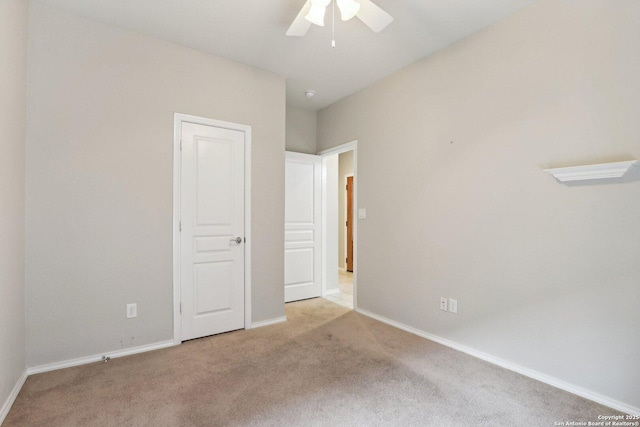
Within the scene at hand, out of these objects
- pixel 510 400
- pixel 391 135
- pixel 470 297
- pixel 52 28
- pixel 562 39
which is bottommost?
pixel 510 400

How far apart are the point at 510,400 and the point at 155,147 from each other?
10.7 feet

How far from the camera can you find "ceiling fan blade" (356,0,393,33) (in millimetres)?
1896

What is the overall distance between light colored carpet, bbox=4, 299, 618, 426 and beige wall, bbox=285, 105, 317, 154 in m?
2.63

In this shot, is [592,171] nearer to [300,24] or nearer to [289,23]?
[300,24]

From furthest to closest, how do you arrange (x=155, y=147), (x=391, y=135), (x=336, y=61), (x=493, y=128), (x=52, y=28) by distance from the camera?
(x=391, y=135)
(x=336, y=61)
(x=155, y=147)
(x=493, y=128)
(x=52, y=28)

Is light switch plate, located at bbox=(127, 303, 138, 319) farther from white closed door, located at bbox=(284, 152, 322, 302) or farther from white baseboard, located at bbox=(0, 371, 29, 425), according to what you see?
white closed door, located at bbox=(284, 152, 322, 302)

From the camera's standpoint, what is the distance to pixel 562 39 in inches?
81.8

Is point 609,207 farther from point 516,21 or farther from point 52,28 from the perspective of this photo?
point 52,28

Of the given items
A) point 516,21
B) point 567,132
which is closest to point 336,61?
point 516,21

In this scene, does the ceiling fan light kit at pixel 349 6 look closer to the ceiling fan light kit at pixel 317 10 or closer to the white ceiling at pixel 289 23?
the ceiling fan light kit at pixel 317 10

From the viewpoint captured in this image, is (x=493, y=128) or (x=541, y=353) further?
(x=493, y=128)

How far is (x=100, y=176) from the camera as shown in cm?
244

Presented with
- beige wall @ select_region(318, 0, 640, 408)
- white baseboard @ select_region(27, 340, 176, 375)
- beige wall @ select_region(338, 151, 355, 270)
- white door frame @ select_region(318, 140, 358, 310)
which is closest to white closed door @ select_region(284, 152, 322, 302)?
white door frame @ select_region(318, 140, 358, 310)

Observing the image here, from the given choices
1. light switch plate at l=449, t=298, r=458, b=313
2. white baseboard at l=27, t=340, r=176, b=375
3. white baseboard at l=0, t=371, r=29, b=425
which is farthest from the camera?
light switch plate at l=449, t=298, r=458, b=313
